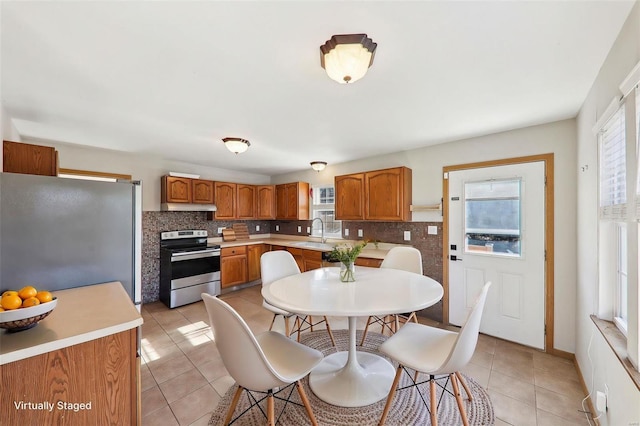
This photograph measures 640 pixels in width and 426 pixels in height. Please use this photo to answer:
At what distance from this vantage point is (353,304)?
152 cm

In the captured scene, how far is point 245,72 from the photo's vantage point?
1.64 meters

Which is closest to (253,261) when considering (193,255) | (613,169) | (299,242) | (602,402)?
(299,242)

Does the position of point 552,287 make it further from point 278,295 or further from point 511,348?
point 278,295

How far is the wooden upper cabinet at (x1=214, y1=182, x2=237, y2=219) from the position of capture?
4.64 metres

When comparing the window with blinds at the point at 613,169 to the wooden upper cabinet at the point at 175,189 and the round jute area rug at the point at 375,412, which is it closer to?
the round jute area rug at the point at 375,412

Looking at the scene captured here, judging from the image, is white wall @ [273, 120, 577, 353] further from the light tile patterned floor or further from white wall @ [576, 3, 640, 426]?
the light tile patterned floor

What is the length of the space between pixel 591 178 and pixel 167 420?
11.5 ft

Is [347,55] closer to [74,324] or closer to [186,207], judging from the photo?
[74,324]

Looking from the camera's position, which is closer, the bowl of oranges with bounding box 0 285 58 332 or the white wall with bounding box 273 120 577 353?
the bowl of oranges with bounding box 0 285 58 332

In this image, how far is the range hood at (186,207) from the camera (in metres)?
3.98

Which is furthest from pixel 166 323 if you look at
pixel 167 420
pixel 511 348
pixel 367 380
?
pixel 511 348

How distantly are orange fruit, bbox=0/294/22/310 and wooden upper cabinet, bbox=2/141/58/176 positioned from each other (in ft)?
5.00

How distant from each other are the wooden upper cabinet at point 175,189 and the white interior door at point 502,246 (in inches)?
160

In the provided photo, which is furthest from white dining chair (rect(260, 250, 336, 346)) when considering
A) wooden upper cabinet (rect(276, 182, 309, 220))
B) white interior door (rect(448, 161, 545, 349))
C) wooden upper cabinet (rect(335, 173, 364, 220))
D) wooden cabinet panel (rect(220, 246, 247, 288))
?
wooden upper cabinet (rect(276, 182, 309, 220))
